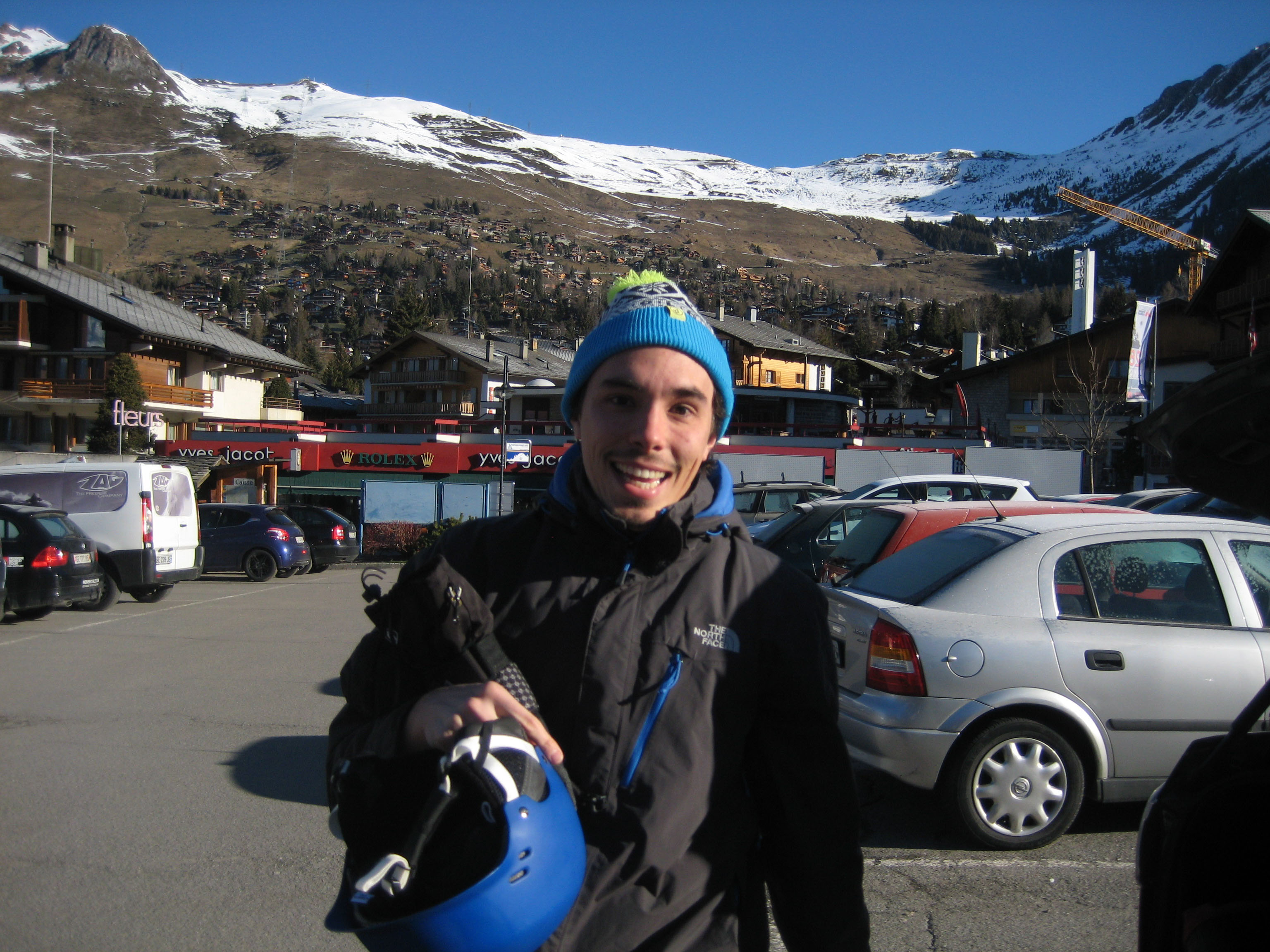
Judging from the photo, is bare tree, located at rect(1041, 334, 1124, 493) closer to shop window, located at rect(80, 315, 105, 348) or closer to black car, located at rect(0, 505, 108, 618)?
black car, located at rect(0, 505, 108, 618)

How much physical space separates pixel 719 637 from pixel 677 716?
161 millimetres

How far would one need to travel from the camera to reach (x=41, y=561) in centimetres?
1169

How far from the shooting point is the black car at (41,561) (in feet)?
38.0

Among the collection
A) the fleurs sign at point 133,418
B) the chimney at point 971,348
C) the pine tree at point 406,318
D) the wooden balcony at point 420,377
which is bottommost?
the fleurs sign at point 133,418

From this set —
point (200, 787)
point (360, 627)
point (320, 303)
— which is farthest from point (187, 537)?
point (320, 303)

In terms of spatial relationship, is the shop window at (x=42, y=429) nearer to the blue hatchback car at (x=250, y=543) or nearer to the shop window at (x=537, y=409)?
the shop window at (x=537, y=409)

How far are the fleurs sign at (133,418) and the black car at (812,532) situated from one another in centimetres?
1888

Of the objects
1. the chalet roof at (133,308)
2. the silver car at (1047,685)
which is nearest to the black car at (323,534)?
the silver car at (1047,685)

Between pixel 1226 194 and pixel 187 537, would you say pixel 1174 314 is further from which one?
pixel 1226 194

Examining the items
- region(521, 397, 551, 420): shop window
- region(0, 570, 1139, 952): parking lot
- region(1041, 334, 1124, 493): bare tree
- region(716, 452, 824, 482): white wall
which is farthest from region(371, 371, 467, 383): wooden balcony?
region(0, 570, 1139, 952): parking lot

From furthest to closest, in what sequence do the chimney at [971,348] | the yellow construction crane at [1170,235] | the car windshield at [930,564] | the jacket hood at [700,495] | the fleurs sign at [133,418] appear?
the yellow construction crane at [1170,235] < the chimney at [971,348] < the fleurs sign at [133,418] < the car windshield at [930,564] < the jacket hood at [700,495]

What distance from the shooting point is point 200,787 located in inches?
212

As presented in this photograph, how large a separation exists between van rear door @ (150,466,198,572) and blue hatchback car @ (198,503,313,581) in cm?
407

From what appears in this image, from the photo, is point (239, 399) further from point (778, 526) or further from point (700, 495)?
point (700, 495)
